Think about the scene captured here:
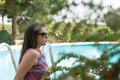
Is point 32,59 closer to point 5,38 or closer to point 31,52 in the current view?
point 31,52

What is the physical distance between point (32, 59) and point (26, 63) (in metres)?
0.08

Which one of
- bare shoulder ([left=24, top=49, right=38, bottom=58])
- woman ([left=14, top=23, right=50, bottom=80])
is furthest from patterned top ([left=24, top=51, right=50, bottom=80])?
bare shoulder ([left=24, top=49, right=38, bottom=58])

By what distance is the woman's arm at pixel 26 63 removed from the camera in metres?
3.61

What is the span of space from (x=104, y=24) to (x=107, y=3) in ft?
0.22

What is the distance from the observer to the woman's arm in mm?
3609

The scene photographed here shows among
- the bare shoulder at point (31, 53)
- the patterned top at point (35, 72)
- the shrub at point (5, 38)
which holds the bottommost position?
the shrub at point (5, 38)

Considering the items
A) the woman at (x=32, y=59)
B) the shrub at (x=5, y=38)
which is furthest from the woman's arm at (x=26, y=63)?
the shrub at (x=5, y=38)

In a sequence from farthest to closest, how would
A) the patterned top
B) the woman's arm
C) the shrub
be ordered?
1. the shrub
2. the patterned top
3. the woman's arm

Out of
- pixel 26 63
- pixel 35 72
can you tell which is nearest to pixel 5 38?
pixel 35 72

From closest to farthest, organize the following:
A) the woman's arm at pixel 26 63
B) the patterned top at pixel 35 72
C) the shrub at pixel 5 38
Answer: the woman's arm at pixel 26 63 < the patterned top at pixel 35 72 < the shrub at pixel 5 38

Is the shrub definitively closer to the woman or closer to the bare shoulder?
the woman

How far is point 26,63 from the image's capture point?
364cm

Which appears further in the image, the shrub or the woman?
the shrub

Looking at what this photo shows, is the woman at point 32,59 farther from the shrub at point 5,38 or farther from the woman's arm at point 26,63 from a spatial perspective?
the shrub at point 5,38
